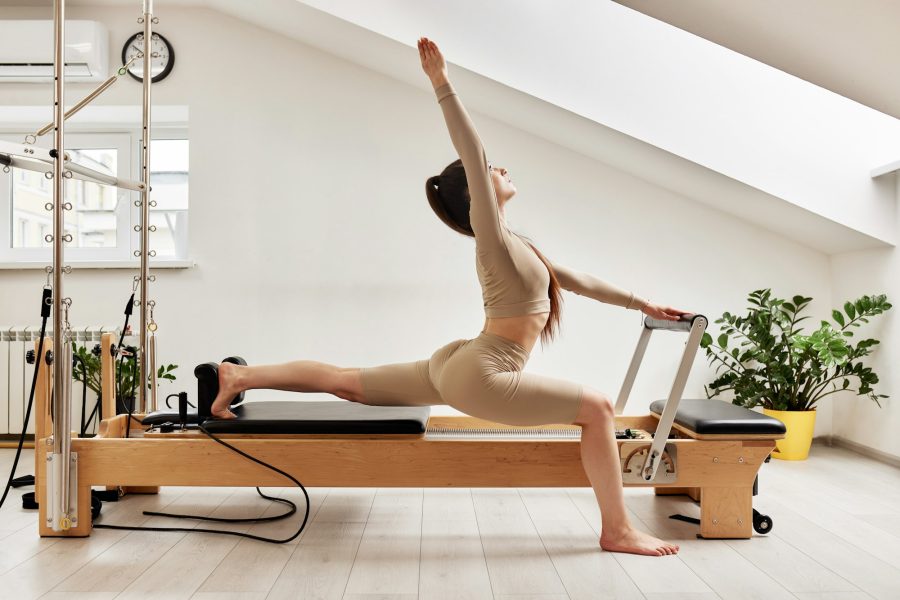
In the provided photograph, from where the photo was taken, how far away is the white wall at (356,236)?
148 inches

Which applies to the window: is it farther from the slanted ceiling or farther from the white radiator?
the slanted ceiling

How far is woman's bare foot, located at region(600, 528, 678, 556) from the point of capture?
6.45 feet

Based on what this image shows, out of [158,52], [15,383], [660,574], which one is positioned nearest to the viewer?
[660,574]

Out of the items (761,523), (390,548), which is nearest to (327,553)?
(390,548)

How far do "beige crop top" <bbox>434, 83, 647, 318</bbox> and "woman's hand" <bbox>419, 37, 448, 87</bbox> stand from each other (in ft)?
0.08

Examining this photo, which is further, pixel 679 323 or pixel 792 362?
pixel 792 362

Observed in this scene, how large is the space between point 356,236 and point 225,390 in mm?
1759

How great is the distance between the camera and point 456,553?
6.59ft

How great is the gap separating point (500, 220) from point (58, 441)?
139cm

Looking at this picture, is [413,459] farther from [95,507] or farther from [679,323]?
[95,507]

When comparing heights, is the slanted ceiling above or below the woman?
above

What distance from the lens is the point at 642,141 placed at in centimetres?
318

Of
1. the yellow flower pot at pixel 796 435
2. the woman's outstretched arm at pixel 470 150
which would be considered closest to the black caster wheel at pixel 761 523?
the woman's outstretched arm at pixel 470 150

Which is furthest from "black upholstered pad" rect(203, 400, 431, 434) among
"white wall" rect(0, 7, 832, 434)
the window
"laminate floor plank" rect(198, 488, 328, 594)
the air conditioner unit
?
the air conditioner unit
